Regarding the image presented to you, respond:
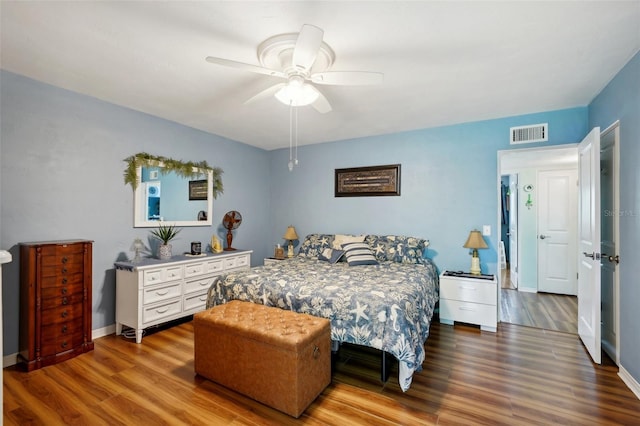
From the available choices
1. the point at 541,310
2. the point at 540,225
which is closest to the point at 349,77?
the point at 541,310

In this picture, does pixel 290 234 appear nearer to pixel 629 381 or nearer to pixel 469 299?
pixel 469 299

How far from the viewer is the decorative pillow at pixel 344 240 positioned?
164 inches

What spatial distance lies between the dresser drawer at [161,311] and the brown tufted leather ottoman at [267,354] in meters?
1.06

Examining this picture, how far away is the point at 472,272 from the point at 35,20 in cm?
445

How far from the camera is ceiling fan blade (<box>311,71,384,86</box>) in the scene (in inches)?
81.7

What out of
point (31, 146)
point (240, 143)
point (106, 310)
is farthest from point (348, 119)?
point (106, 310)

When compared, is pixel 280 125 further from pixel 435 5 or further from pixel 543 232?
pixel 543 232

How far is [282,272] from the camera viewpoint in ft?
10.4

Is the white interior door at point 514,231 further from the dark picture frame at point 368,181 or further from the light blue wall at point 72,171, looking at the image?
the light blue wall at point 72,171

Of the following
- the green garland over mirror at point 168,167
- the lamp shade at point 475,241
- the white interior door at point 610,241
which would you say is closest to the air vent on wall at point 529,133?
the white interior door at point 610,241

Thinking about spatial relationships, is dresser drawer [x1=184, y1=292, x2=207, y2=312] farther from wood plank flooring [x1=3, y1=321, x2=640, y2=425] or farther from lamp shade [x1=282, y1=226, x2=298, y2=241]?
lamp shade [x1=282, y1=226, x2=298, y2=241]

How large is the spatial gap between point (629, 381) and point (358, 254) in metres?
2.46

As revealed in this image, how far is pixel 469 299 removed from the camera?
3.52 m

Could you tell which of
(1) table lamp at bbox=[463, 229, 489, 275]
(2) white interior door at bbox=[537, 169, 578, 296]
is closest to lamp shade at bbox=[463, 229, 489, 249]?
(1) table lamp at bbox=[463, 229, 489, 275]
